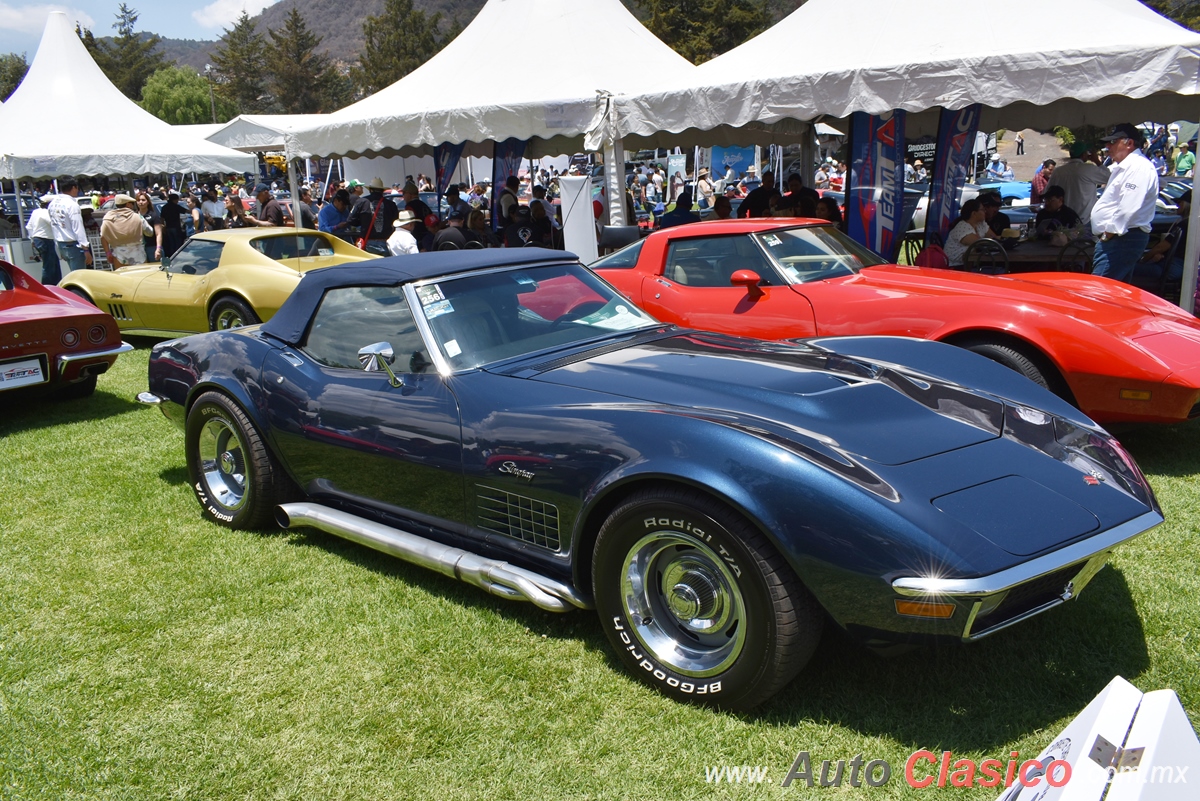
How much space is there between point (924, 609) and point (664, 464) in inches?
32.2

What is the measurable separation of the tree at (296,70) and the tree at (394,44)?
7.97m

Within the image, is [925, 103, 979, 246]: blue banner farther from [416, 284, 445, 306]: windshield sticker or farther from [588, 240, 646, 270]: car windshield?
[416, 284, 445, 306]: windshield sticker

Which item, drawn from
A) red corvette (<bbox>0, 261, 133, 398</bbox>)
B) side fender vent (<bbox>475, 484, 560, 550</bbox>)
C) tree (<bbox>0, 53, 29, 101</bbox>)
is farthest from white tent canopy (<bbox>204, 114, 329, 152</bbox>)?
tree (<bbox>0, 53, 29, 101</bbox>)

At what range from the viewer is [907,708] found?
2.69 metres

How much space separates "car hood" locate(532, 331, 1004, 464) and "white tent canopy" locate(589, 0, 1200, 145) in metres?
4.85

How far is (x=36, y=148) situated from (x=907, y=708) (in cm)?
1738

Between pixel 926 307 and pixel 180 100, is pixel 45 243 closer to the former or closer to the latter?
pixel 926 307

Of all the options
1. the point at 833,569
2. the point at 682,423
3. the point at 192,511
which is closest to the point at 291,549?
the point at 192,511

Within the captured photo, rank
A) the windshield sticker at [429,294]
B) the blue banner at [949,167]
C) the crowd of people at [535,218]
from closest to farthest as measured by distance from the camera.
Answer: the windshield sticker at [429,294] < the crowd of people at [535,218] < the blue banner at [949,167]

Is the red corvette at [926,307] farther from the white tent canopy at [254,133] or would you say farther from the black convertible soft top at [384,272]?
the white tent canopy at [254,133]

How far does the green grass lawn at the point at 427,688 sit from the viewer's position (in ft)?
8.32

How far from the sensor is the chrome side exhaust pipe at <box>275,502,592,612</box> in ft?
9.82

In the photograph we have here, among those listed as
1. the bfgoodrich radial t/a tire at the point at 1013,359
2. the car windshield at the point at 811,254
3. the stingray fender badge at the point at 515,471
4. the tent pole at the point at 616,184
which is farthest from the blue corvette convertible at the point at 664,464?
the tent pole at the point at 616,184

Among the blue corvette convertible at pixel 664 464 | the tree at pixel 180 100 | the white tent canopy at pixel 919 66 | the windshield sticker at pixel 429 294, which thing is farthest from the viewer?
the tree at pixel 180 100
